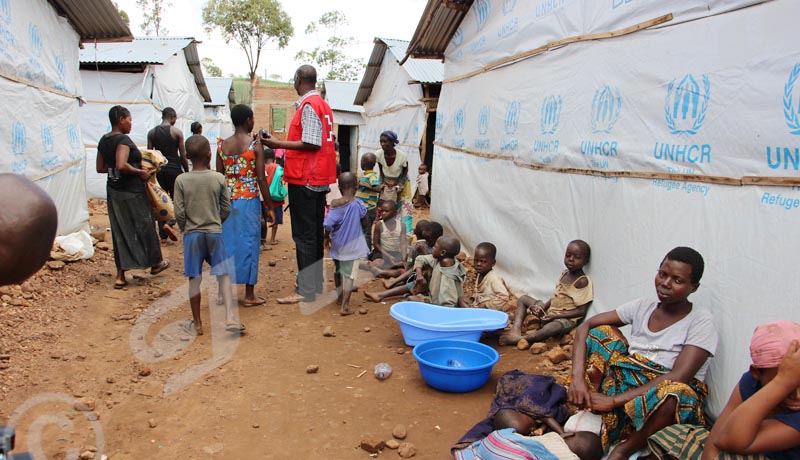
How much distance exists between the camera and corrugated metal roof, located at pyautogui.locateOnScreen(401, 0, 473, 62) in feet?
23.1

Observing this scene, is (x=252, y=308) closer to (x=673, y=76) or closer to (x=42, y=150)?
(x=42, y=150)

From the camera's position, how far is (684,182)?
3148mm

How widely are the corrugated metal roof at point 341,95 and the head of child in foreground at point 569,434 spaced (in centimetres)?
1596

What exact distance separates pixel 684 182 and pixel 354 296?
3.43 m

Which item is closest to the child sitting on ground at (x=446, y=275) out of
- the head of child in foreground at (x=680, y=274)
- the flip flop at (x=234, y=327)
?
the flip flop at (x=234, y=327)

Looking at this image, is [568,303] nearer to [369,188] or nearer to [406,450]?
[406,450]

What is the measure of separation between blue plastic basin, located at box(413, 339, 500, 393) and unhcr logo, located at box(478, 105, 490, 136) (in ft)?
10.9

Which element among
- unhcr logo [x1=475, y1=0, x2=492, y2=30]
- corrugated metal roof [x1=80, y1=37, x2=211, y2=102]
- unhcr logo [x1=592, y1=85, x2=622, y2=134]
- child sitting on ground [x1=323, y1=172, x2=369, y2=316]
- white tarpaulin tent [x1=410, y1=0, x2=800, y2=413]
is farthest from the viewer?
corrugated metal roof [x1=80, y1=37, x2=211, y2=102]

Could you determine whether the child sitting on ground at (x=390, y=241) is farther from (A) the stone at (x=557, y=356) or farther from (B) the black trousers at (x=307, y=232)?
(A) the stone at (x=557, y=356)

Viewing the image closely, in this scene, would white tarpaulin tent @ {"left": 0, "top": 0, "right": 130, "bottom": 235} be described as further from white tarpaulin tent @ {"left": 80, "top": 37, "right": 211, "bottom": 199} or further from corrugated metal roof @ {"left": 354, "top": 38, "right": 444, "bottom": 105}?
corrugated metal roof @ {"left": 354, "top": 38, "right": 444, "bottom": 105}

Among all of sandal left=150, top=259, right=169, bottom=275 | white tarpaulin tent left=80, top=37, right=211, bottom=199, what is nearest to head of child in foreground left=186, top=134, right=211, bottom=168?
sandal left=150, top=259, right=169, bottom=275

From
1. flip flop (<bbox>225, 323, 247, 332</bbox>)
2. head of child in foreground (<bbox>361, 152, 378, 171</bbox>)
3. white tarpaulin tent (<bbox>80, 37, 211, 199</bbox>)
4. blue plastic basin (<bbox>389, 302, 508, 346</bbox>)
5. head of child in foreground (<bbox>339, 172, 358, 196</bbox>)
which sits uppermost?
white tarpaulin tent (<bbox>80, 37, 211, 199</bbox>)

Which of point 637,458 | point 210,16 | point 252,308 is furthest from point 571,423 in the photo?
point 210,16

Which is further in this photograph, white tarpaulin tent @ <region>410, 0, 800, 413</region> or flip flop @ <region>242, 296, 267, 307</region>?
flip flop @ <region>242, 296, 267, 307</region>
